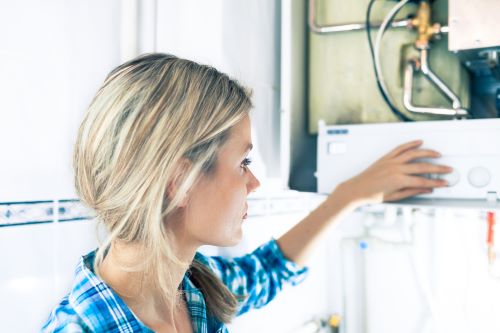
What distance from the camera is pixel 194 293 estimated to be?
952 millimetres

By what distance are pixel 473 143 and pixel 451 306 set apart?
58cm

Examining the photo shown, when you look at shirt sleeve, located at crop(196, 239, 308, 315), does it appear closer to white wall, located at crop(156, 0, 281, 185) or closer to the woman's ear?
white wall, located at crop(156, 0, 281, 185)

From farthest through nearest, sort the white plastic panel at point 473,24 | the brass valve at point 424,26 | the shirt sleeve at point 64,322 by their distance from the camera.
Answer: the brass valve at point 424,26
the white plastic panel at point 473,24
the shirt sleeve at point 64,322

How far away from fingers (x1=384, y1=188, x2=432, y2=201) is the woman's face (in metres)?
0.45

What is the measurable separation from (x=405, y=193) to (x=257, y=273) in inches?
15.3

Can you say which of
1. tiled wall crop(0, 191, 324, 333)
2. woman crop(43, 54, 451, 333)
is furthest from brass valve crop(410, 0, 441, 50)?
tiled wall crop(0, 191, 324, 333)

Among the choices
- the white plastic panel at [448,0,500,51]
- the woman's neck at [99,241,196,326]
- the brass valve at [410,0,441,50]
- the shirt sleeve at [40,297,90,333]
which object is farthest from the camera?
the brass valve at [410,0,441,50]

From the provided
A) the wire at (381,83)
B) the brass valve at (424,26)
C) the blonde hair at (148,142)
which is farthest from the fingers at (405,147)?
the blonde hair at (148,142)

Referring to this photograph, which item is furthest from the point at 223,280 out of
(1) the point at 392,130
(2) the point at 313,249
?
(1) the point at 392,130

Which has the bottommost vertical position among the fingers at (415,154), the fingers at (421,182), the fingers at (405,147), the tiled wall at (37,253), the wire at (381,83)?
the tiled wall at (37,253)

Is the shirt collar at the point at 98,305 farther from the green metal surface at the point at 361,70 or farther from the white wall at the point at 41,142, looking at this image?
the green metal surface at the point at 361,70

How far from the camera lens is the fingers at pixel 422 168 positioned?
3.44 feet

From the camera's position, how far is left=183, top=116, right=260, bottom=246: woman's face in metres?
0.77

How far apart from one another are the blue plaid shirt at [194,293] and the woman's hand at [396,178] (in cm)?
24
